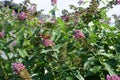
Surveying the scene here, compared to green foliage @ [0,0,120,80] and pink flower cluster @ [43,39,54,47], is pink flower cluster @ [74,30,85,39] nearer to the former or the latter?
green foliage @ [0,0,120,80]

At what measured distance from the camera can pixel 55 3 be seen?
166 inches

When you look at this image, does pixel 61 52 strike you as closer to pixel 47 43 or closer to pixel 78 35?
pixel 47 43

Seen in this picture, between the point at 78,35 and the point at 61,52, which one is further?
the point at 78,35

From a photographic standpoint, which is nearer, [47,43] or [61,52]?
[61,52]

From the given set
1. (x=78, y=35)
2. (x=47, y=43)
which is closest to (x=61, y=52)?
(x=47, y=43)

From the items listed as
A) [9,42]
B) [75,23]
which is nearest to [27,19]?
[75,23]

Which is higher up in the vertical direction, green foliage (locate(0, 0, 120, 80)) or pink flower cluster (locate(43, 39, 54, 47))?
pink flower cluster (locate(43, 39, 54, 47))

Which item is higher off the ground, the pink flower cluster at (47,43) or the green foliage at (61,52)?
the pink flower cluster at (47,43)

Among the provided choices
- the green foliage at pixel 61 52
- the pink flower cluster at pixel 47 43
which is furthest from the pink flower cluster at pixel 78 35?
the pink flower cluster at pixel 47 43

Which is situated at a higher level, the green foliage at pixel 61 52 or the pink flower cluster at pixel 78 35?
the pink flower cluster at pixel 78 35

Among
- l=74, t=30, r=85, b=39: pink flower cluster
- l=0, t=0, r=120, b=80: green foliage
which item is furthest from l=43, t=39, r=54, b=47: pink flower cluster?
l=74, t=30, r=85, b=39: pink flower cluster

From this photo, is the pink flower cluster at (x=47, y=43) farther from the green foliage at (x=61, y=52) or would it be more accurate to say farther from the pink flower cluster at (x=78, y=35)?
the pink flower cluster at (x=78, y=35)

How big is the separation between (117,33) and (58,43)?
510 mm

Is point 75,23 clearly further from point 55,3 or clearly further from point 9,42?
point 55,3
